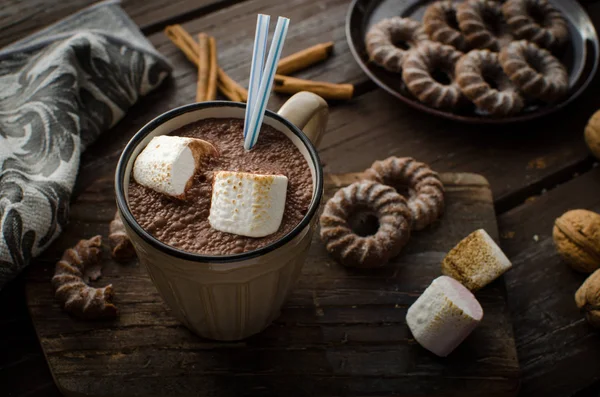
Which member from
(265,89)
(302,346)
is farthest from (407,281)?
(265,89)

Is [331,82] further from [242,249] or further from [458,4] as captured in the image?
[242,249]

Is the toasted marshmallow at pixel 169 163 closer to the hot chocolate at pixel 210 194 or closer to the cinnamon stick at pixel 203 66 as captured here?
the hot chocolate at pixel 210 194

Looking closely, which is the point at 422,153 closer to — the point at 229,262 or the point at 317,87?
the point at 317,87

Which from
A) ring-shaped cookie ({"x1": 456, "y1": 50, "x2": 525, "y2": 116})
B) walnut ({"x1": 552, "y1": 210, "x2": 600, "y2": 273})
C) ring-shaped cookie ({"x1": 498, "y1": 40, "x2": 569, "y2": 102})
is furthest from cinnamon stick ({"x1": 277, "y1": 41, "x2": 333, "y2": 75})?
walnut ({"x1": 552, "y1": 210, "x2": 600, "y2": 273})

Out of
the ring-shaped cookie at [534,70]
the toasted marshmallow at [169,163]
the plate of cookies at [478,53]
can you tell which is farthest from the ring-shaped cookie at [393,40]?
the toasted marshmallow at [169,163]

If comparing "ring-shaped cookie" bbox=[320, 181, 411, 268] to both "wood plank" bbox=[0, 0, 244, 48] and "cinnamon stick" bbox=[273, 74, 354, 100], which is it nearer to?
"cinnamon stick" bbox=[273, 74, 354, 100]
